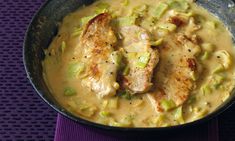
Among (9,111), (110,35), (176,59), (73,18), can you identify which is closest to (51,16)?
(73,18)

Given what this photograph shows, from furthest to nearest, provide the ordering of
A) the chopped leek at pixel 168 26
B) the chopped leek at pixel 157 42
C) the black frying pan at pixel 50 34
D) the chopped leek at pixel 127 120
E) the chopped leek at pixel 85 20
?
1. the chopped leek at pixel 85 20
2. the chopped leek at pixel 168 26
3. the chopped leek at pixel 157 42
4. the chopped leek at pixel 127 120
5. the black frying pan at pixel 50 34

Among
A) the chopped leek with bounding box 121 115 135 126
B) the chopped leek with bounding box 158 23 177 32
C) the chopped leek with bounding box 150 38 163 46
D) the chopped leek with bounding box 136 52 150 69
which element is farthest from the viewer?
the chopped leek with bounding box 158 23 177 32

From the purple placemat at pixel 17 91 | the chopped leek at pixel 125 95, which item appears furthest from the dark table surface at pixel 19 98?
the chopped leek at pixel 125 95

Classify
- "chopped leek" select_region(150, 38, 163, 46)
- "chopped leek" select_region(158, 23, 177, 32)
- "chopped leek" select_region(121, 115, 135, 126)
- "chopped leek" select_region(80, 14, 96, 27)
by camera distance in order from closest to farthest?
"chopped leek" select_region(121, 115, 135, 126), "chopped leek" select_region(150, 38, 163, 46), "chopped leek" select_region(158, 23, 177, 32), "chopped leek" select_region(80, 14, 96, 27)

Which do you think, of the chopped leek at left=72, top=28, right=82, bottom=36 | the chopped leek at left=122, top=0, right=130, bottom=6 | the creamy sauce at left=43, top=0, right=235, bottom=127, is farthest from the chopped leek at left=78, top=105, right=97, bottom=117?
the chopped leek at left=122, top=0, right=130, bottom=6

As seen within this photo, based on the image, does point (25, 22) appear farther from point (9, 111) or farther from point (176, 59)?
point (176, 59)

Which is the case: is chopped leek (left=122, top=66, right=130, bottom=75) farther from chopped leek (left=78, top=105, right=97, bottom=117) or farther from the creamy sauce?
chopped leek (left=78, top=105, right=97, bottom=117)

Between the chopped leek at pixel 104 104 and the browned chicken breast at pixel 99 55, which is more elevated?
the browned chicken breast at pixel 99 55

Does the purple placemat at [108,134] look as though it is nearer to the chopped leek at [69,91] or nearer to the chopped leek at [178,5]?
the chopped leek at [69,91]
